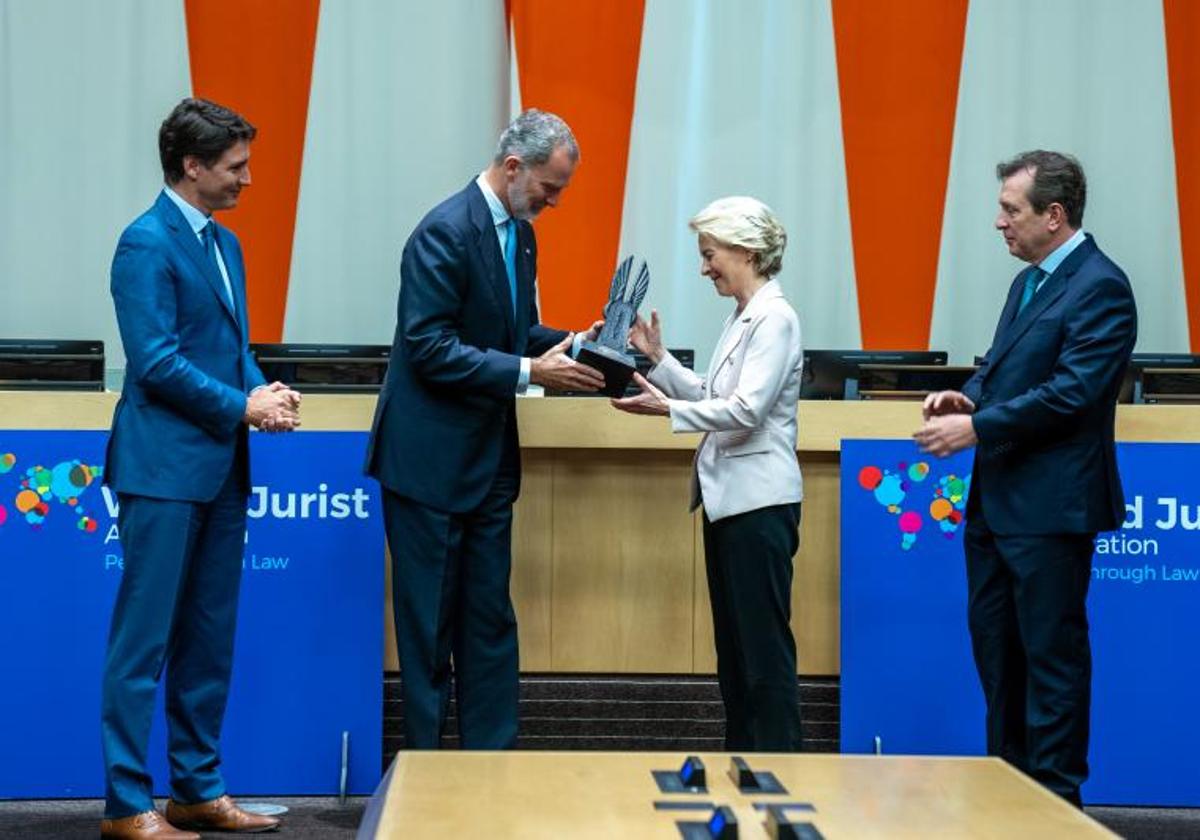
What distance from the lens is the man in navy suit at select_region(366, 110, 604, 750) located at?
149 inches

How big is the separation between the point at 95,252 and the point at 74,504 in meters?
2.88

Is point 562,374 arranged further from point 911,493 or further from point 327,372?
point 911,493

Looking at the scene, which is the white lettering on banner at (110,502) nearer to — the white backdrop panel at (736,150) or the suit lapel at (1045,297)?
the suit lapel at (1045,297)

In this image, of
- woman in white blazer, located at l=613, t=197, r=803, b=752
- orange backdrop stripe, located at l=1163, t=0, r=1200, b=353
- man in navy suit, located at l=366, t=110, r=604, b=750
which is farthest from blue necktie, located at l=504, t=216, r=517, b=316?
orange backdrop stripe, located at l=1163, t=0, r=1200, b=353

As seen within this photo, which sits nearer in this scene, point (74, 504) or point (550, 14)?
point (74, 504)

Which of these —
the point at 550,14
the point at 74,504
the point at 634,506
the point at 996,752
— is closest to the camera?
the point at 996,752

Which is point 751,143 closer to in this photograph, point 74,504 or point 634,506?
point 634,506

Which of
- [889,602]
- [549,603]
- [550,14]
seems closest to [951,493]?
[889,602]

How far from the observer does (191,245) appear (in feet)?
12.3

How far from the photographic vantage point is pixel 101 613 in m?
4.22

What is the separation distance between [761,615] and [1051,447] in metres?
0.76

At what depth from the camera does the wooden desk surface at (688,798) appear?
5.59 ft

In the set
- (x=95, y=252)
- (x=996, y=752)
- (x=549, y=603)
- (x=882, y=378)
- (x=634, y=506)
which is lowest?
(x=996, y=752)

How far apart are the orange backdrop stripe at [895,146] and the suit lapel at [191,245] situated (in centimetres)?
375
